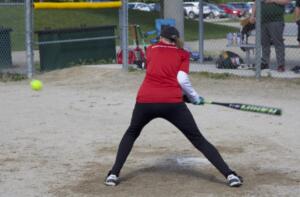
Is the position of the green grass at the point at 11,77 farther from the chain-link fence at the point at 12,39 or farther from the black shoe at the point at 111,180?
the black shoe at the point at 111,180

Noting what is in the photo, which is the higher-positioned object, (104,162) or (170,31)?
(170,31)

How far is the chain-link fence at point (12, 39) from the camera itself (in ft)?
55.7

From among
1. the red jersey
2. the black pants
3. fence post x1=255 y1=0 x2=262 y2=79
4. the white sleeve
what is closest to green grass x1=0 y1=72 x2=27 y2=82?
fence post x1=255 y1=0 x2=262 y2=79

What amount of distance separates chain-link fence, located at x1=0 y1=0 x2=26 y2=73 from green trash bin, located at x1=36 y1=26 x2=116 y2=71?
79 cm

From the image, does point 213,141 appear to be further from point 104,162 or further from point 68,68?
point 68,68

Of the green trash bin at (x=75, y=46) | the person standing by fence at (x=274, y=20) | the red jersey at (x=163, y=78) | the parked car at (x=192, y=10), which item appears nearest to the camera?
the red jersey at (x=163, y=78)

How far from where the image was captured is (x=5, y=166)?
25.0ft

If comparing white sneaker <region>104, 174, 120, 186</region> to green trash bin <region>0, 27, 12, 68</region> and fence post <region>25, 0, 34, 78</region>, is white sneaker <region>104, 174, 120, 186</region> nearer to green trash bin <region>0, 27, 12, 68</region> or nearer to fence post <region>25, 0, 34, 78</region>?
fence post <region>25, 0, 34, 78</region>

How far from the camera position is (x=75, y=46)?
16.6 metres

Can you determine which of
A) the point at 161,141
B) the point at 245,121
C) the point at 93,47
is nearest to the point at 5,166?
the point at 161,141

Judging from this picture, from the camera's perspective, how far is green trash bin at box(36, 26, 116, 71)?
627 inches

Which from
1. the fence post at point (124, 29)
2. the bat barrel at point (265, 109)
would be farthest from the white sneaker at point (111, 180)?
the fence post at point (124, 29)

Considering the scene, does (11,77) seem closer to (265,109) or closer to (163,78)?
(163,78)

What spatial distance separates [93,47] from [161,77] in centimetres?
1089
